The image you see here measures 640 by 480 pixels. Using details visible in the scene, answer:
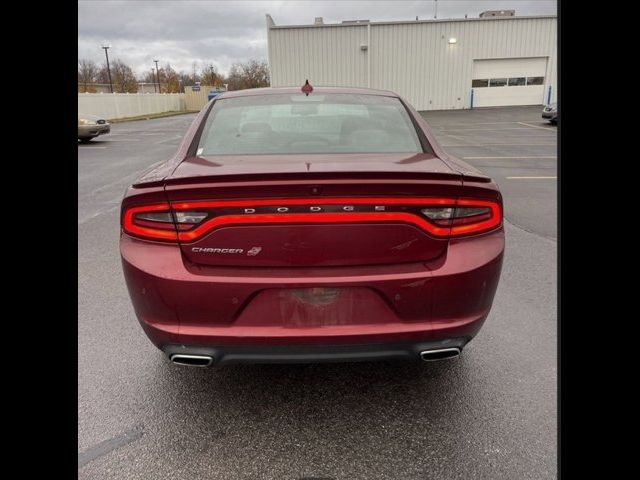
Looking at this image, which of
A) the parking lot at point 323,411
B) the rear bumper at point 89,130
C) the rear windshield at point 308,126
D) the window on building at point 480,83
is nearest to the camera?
the parking lot at point 323,411

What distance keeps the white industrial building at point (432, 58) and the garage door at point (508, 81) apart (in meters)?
0.06

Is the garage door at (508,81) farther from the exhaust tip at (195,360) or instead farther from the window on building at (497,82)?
the exhaust tip at (195,360)

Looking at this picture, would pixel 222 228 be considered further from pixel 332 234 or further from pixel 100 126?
pixel 100 126

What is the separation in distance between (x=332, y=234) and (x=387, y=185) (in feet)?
1.02

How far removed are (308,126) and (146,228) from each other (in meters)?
1.34

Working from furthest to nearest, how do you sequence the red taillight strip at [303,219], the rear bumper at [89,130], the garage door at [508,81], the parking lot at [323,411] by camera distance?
the garage door at [508,81] → the rear bumper at [89,130] → the parking lot at [323,411] → the red taillight strip at [303,219]

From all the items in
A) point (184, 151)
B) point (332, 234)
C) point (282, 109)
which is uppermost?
point (282, 109)

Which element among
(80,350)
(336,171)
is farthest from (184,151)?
(80,350)

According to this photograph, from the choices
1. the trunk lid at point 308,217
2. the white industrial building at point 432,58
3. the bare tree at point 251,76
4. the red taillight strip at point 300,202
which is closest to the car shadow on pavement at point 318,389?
the trunk lid at point 308,217

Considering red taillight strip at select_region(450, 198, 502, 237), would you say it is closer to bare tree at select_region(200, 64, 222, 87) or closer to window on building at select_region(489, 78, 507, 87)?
window on building at select_region(489, 78, 507, 87)

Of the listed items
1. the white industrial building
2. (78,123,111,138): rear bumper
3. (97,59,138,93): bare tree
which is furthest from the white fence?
(97,59,138,93): bare tree

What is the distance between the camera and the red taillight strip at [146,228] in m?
2.06

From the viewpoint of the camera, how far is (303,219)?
6.48 ft

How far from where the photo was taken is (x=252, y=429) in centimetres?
232
